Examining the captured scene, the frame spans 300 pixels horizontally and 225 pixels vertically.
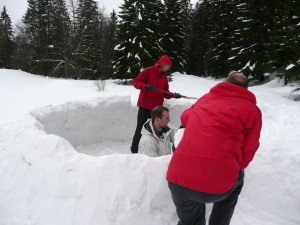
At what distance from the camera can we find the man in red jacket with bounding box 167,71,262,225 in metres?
2.02

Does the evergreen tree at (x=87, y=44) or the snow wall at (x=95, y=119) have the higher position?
the evergreen tree at (x=87, y=44)

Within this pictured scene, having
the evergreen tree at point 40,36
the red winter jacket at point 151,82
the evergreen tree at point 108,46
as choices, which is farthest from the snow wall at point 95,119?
the evergreen tree at point 108,46

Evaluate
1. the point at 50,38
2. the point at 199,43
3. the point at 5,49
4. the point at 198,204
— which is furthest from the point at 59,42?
the point at 198,204

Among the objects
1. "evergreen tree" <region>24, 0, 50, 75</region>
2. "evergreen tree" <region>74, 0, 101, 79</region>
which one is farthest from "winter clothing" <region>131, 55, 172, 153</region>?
"evergreen tree" <region>24, 0, 50, 75</region>

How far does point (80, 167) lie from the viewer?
10.3 feet

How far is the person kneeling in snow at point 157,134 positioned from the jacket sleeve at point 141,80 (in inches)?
51.7

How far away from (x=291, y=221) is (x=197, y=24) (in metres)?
27.5

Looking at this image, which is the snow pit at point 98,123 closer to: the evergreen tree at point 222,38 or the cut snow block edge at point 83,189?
the cut snow block edge at point 83,189

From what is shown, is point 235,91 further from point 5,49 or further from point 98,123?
point 5,49

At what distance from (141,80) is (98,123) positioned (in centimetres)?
189

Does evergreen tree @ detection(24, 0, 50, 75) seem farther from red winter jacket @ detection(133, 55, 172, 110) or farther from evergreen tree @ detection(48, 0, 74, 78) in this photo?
red winter jacket @ detection(133, 55, 172, 110)

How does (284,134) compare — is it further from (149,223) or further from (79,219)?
(79,219)

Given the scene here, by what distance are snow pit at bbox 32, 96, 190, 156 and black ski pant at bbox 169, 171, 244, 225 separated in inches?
147

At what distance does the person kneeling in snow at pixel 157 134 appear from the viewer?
3.50m
